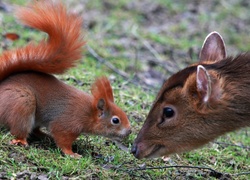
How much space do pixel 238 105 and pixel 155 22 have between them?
8.39 meters

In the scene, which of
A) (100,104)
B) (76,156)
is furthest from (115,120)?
(76,156)

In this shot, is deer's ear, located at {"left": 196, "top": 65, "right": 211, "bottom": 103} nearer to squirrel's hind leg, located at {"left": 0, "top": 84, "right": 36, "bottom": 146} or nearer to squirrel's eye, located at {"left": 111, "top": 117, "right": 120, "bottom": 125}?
squirrel's eye, located at {"left": 111, "top": 117, "right": 120, "bottom": 125}

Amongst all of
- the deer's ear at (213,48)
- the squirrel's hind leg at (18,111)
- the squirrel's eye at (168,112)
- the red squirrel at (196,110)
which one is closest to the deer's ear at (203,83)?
the red squirrel at (196,110)

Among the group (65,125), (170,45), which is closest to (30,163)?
(65,125)

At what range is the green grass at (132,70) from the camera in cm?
601

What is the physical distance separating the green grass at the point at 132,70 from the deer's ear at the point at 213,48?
132 cm

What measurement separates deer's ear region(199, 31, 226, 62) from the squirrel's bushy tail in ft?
4.84

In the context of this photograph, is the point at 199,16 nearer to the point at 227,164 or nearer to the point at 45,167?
the point at 227,164

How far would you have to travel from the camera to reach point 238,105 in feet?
19.6

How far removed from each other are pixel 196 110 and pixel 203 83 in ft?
1.23

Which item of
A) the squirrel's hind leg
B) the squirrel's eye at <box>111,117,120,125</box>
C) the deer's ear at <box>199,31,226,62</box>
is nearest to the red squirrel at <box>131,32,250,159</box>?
the squirrel's eye at <box>111,117,120,125</box>

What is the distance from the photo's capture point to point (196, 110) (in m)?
6.00

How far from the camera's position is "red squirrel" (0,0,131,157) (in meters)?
6.12

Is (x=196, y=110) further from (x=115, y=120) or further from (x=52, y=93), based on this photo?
(x=52, y=93)
